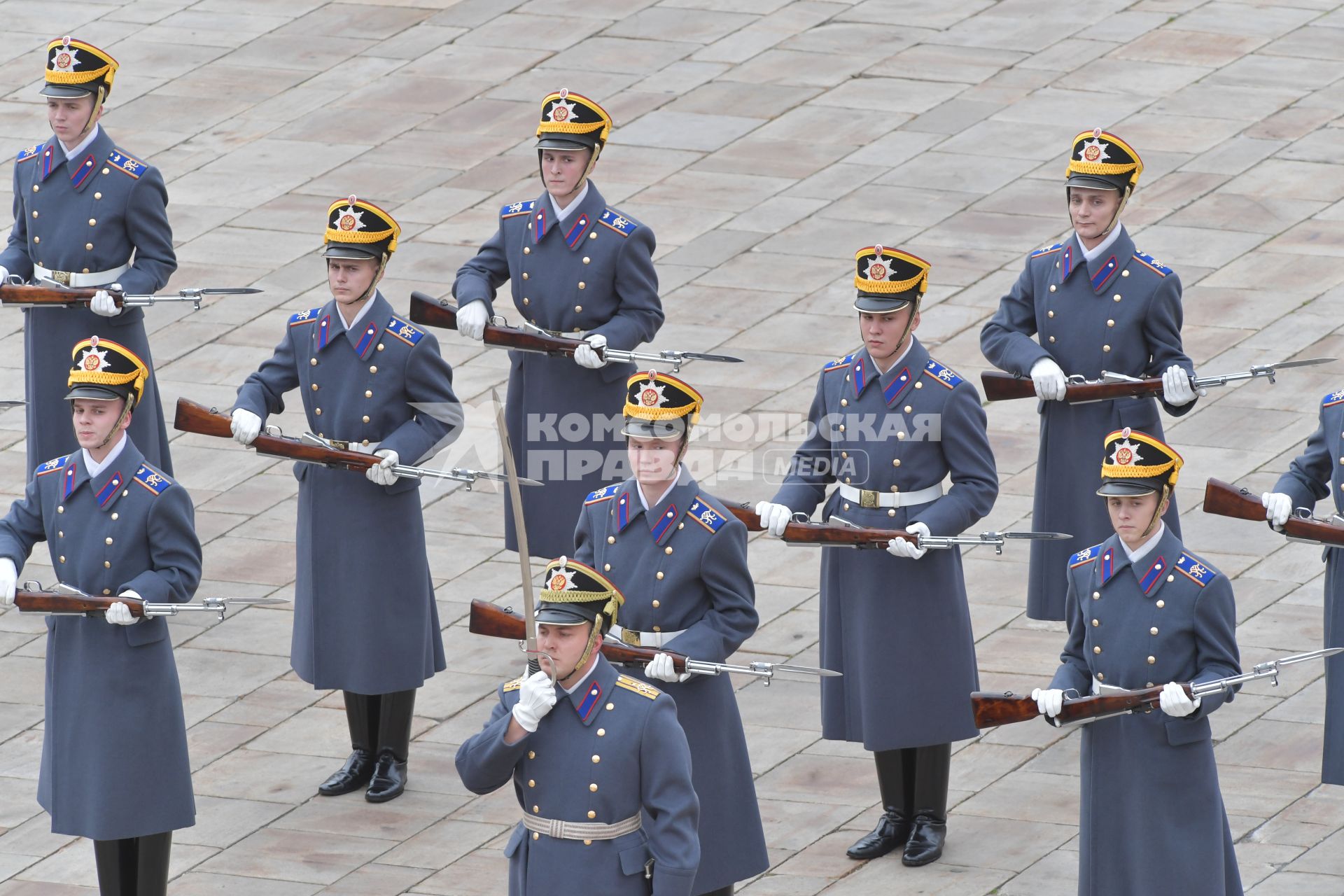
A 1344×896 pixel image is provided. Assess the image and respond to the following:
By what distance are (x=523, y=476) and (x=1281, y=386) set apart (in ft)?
16.5

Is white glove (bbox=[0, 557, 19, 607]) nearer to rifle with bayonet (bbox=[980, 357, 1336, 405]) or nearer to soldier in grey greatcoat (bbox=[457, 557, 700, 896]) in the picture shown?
soldier in grey greatcoat (bbox=[457, 557, 700, 896])

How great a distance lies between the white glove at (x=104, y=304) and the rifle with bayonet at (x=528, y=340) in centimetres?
145

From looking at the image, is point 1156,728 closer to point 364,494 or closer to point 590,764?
point 590,764

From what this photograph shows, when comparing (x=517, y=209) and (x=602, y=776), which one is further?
(x=517, y=209)

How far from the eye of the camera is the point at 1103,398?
39.1 ft

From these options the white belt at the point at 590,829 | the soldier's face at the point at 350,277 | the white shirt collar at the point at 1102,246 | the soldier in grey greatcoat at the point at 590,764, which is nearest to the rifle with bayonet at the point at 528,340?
the soldier's face at the point at 350,277

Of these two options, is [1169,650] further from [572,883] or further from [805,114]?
[805,114]

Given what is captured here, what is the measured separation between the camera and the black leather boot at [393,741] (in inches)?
464

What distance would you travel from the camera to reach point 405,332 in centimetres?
1165

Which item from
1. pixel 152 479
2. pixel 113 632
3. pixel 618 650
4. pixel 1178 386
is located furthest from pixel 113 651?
pixel 1178 386

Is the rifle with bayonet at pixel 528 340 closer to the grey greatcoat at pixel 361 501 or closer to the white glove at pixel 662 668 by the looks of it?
the grey greatcoat at pixel 361 501

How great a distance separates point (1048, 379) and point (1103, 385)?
0.78 feet

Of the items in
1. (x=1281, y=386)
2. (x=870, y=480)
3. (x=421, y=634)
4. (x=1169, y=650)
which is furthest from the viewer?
(x=1281, y=386)

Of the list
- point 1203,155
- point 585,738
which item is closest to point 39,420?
Answer: point 585,738
